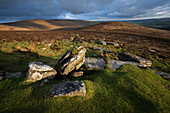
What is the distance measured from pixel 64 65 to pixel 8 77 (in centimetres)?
592

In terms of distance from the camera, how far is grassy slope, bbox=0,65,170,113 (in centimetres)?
528

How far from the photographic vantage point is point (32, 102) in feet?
18.4

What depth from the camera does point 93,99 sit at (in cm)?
609

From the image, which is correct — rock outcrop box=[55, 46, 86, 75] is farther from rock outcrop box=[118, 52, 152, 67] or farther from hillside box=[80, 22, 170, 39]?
hillside box=[80, 22, 170, 39]

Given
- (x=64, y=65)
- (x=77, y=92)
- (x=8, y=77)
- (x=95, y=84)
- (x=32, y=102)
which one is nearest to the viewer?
(x=32, y=102)

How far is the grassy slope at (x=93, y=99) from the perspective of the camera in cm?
528

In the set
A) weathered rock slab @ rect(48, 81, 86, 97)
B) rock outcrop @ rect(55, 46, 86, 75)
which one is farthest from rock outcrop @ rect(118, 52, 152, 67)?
weathered rock slab @ rect(48, 81, 86, 97)

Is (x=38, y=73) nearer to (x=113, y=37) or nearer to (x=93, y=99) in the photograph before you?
(x=93, y=99)

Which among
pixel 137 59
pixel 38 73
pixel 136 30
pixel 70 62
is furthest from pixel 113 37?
pixel 136 30

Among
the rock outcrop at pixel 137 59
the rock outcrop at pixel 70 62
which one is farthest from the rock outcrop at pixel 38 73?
the rock outcrop at pixel 137 59

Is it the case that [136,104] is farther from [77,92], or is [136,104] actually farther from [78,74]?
[78,74]

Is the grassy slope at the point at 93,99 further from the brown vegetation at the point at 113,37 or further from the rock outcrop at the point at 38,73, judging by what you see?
the brown vegetation at the point at 113,37

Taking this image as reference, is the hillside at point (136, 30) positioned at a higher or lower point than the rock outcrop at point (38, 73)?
higher

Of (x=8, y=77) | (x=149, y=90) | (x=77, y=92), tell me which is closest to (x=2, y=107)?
(x=8, y=77)
